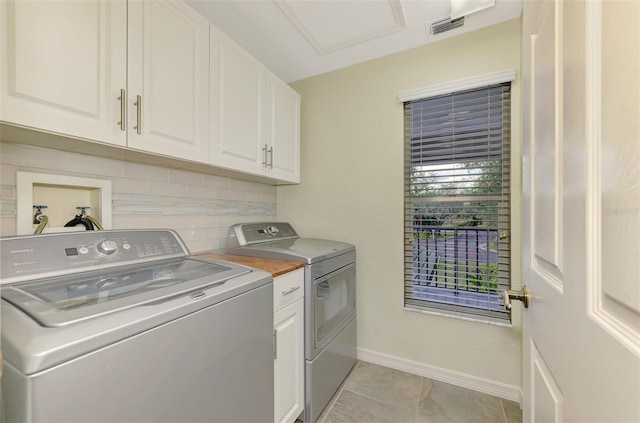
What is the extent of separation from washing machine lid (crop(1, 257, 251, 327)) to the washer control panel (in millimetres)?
44

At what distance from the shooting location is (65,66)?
877 millimetres

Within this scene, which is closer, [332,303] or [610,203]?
[610,203]

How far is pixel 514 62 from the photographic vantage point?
1.64 meters

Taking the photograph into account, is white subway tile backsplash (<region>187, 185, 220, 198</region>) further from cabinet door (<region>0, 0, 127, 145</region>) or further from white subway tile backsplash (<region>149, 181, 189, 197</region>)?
cabinet door (<region>0, 0, 127, 145</region>)

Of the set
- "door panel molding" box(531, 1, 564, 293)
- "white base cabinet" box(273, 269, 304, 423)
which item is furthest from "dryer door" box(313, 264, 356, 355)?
"door panel molding" box(531, 1, 564, 293)

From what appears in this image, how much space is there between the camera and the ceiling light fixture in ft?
4.89

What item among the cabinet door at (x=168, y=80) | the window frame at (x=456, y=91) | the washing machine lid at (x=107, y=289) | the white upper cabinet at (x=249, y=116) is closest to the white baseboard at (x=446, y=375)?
the window frame at (x=456, y=91)

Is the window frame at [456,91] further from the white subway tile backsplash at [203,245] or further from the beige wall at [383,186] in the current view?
the white subway tile backsplash at [203,245]

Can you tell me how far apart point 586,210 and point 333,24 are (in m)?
1.80

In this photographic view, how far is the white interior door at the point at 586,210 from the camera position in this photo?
0.32m

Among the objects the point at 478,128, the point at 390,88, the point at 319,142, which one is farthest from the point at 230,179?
the point at 478,128

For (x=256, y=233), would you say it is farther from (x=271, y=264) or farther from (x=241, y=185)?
(x=271, y=264)

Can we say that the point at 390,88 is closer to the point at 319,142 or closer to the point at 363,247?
the point at 319,142

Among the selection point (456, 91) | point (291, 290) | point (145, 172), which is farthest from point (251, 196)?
point (456, 91)
